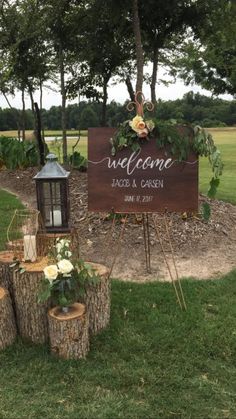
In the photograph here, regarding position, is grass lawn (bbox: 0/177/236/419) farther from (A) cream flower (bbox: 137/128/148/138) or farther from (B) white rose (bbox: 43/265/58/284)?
(A) cream flower (bbox: 137/128/148/138)

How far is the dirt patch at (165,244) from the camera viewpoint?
15.3 ft

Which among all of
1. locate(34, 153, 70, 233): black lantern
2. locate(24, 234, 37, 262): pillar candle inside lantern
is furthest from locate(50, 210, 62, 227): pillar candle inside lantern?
locate(24, 234, 37, 262): pillar candle inside lantern

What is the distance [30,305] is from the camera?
3334 mm

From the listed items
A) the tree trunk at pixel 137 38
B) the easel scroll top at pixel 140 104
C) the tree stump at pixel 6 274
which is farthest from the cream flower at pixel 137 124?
the tree trunk at pixel 137 38

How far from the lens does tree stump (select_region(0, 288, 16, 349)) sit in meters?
3.27

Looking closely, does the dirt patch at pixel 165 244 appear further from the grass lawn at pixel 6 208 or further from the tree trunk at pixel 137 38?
the tree trunk at pixel 137 38

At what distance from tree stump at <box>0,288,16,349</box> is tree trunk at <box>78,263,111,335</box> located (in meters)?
0.55

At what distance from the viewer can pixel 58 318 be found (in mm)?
3070

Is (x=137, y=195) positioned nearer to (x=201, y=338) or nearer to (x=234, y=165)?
(x=201, y=338)

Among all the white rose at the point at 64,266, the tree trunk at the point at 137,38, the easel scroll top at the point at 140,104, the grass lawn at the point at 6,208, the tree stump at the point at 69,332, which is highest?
the tree trunk at the point at 137,38

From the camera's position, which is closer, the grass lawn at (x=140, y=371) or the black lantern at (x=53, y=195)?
the grass lawn at (x=140, y=371)

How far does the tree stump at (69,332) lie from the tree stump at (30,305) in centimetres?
17

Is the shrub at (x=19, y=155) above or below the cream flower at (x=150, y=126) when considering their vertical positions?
below

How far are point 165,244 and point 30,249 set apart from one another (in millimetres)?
2153
